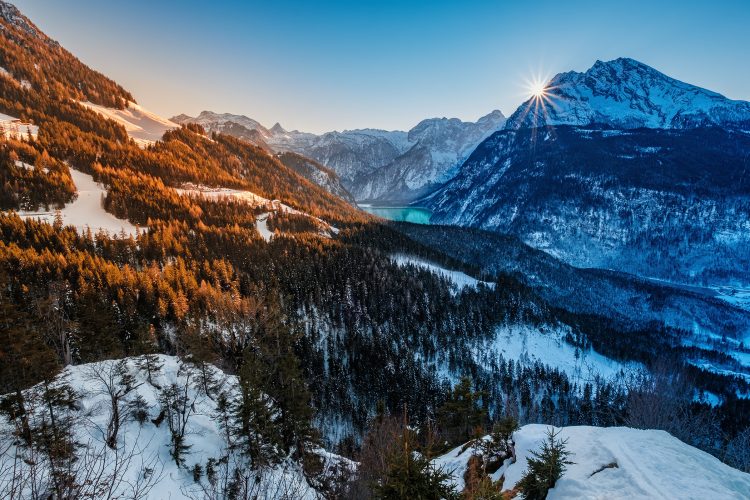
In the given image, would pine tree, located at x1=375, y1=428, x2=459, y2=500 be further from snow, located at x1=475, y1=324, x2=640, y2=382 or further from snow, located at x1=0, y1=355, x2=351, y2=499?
snow, located at x1=475, y1=324, x2=640, y2=382

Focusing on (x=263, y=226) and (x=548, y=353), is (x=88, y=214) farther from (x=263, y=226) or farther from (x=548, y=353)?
(x=548, y=353)

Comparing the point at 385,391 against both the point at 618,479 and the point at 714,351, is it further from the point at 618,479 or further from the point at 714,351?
the point at 714,351

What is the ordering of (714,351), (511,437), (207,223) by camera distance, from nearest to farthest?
(511,437) < (207,223) < (714,351)

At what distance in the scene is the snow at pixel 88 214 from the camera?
104m

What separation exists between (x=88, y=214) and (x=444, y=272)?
496 ft

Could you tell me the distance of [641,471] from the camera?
581 inches

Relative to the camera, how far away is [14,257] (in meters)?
72.8

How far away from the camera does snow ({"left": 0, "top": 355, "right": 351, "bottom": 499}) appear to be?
2652 centimetres

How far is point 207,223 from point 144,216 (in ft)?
72.5

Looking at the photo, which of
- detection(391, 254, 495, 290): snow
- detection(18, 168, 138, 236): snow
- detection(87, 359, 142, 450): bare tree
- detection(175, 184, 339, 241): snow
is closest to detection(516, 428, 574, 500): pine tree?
detection(87, 359, 142, 450): bare tree

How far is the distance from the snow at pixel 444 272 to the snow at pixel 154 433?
13307 cm

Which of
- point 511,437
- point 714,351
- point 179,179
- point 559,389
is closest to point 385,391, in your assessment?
point 559,389

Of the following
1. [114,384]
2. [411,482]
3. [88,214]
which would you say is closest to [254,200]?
[88,214]

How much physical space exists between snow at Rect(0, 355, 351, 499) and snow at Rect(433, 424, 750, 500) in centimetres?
1823
